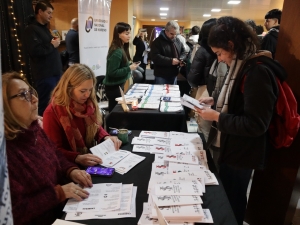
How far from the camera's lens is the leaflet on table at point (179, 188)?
39.6 inches

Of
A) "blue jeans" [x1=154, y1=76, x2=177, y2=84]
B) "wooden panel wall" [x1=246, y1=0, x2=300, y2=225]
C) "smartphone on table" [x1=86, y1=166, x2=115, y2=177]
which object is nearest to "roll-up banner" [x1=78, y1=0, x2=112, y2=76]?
"blue jeans" [x1=154, y1=76, x2=177, y2=84]

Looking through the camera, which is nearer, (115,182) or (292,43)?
(115,182)

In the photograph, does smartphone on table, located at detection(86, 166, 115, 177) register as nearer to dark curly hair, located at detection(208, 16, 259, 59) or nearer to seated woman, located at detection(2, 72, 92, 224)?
seated woman, located at detection(2, 72, 92, 224)

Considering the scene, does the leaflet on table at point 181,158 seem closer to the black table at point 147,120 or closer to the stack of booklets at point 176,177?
the stack of booklets at point 176,177

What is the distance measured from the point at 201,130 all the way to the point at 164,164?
0.88 meters

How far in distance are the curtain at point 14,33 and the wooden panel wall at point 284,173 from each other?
10.00ft

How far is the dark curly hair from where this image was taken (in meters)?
1.21

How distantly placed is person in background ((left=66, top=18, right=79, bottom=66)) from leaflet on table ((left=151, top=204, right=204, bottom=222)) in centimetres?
338

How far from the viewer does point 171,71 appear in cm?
371

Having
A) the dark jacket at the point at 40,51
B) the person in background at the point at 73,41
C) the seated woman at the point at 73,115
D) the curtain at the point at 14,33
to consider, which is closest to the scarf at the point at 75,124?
the seated woman at the point at 73,115

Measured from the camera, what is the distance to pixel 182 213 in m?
0.89

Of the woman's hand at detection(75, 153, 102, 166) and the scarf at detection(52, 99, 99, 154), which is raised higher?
the scarf at detection(52, 99, 99, 154)

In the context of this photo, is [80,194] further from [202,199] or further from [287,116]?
[287,116]

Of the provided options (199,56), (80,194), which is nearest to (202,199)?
(80,194)
